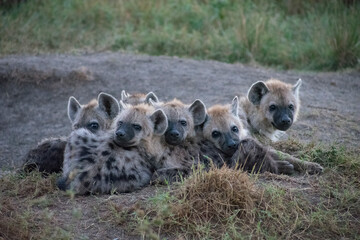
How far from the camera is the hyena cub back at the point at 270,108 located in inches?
198

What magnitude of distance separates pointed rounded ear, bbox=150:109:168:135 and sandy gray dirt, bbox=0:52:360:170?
1.94 metres

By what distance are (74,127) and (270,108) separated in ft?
6.07

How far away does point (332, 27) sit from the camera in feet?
26.0

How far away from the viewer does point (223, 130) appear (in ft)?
14.0

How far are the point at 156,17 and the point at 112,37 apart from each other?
0.95 meters

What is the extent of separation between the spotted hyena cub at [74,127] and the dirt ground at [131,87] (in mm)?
1046

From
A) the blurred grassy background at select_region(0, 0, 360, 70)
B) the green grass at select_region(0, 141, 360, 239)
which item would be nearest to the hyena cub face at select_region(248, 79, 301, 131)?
the green grass at select_region(0, 141, 360, 239)

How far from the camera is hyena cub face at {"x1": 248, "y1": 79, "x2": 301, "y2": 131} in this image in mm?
4992

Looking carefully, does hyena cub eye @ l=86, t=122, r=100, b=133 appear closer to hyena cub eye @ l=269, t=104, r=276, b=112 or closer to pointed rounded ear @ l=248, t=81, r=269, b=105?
pointed rounded ear @ l=248, t=81, r=269, b=105

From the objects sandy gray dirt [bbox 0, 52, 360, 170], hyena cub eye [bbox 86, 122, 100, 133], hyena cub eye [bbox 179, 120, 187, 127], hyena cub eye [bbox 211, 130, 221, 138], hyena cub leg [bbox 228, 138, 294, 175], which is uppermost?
hyena cub eye [bbox 179, 120, 187, 127]

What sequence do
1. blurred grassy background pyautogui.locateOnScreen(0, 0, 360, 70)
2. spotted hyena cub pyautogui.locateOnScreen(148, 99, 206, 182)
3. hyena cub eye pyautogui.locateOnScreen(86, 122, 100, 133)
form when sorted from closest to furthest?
spotted hyena cub pyautogui.locateOnScreen(148, 99, 206, 182)
hyena cub eye pyautogui.locateOnScreen(86, 122, 100, 133)
blurred grassy background pyautogui.locateOnScreen(0, 0, 360, 70)

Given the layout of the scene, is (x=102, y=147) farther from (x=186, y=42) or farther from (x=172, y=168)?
(x=186, y=42)

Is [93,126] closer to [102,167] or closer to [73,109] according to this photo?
[73,109]

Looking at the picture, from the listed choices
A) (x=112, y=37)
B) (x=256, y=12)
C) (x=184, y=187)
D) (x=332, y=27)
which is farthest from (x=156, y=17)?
(x=184, y=187)
